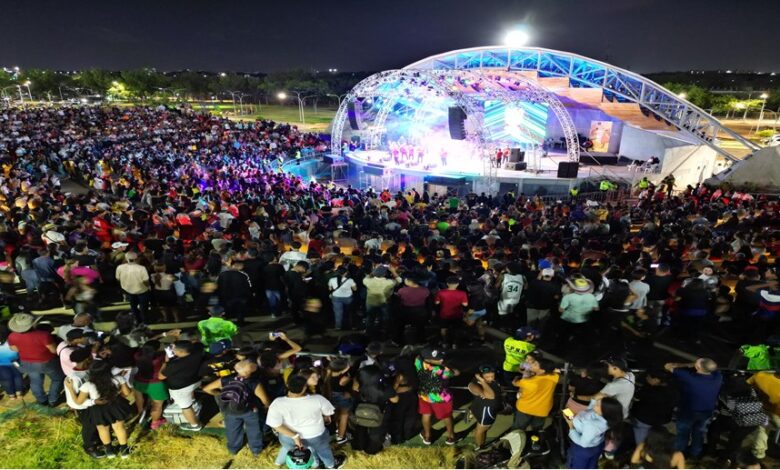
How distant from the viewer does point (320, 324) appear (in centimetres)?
726

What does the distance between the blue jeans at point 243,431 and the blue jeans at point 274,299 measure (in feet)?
10.2

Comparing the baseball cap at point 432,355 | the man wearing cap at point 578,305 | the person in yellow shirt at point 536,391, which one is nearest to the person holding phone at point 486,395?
the person in yellow shirt at point 536,391

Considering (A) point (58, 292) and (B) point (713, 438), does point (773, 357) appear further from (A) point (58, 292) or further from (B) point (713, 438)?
(A) point (58, 292)

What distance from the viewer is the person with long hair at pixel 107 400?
4316mm

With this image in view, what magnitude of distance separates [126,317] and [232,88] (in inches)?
4304

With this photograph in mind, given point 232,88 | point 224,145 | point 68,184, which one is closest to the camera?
point 68,184

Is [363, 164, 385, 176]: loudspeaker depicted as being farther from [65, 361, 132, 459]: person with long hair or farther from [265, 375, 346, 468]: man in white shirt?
[265, 375, 346, 468]: man in white shirt

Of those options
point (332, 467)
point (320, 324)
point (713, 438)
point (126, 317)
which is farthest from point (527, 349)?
point (126, 317)

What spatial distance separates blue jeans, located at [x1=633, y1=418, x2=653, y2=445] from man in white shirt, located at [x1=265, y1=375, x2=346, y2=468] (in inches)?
120

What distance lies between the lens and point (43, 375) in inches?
211

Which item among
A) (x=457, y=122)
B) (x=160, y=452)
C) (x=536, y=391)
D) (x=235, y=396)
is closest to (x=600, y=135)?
(x=457, y=122)

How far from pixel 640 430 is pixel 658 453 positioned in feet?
2.64

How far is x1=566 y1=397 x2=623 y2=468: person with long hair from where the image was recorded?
3.64 meters

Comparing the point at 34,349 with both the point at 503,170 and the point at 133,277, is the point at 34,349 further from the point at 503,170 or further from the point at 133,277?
the point at 503,170
